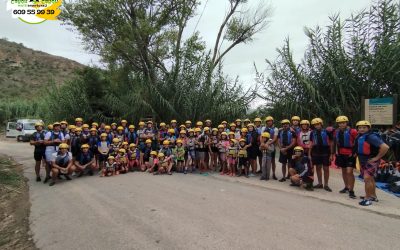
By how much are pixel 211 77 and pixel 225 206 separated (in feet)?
35.2

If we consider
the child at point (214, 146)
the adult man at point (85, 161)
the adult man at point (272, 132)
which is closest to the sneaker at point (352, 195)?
the adult man at point (272, 132)

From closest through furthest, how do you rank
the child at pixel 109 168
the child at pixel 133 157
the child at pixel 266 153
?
the child at pixel 266 153 < the child at pixel 109 168 < the child at pixel 133 157

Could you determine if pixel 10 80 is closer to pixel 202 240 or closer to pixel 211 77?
pixel 211 77

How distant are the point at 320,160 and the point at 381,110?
3.81 m

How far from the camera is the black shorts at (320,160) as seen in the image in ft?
27.5

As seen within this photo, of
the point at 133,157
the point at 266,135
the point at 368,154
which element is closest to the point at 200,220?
the point at 368,154

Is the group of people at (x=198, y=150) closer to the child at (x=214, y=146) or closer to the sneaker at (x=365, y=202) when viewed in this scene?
the child at (x=214, y=146)

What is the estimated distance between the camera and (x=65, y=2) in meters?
19.6

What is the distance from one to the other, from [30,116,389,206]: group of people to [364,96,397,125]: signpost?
3.92ft

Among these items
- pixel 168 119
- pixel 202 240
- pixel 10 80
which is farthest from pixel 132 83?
pixel 10 80

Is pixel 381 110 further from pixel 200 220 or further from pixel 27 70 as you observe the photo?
pixel 27 70

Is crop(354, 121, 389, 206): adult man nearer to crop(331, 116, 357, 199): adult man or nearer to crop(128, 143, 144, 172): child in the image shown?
crop(331, 116, 357, 199): adult man

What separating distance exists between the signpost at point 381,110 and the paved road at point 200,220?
450 centimetres

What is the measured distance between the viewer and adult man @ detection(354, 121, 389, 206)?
22.6 ft
